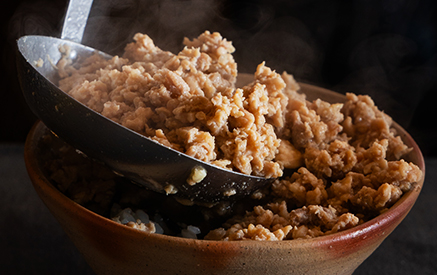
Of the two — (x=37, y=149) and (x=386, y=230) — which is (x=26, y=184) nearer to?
(x=37, y=149)

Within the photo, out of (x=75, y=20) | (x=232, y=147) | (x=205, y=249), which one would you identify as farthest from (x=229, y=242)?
(x=75, y=20)

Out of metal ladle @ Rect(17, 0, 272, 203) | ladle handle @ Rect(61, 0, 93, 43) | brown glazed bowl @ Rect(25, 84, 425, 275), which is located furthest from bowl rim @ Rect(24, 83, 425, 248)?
ladle handle @ Rect(61, 0, 93, 43)

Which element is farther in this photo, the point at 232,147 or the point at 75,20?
the point at 75,20

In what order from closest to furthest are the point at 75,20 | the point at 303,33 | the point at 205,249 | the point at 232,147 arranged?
the point at 205,249, the point at 232,147, the point at 75,20, the point at 303,33

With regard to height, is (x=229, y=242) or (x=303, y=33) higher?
(x=303, y=33)

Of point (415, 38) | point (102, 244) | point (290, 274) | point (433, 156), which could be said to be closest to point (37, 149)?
point (102, 244)

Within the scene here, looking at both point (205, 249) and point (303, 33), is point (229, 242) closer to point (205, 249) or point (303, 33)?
point (205, 249)

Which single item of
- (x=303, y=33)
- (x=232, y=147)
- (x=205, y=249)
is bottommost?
(x=205, y=249)

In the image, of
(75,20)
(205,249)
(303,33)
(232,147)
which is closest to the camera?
(205,249)
